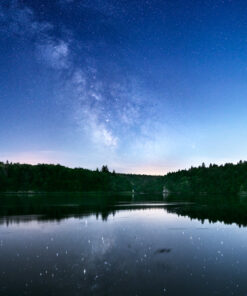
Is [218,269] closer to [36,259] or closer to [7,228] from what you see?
[36,259]

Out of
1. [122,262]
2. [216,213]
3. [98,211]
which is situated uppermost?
[122,262]

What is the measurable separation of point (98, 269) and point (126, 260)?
3.32 metres

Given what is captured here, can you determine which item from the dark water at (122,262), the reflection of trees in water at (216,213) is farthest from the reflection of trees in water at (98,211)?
the dark water at (122,262)

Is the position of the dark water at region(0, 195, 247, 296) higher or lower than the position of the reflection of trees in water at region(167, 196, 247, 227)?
higher

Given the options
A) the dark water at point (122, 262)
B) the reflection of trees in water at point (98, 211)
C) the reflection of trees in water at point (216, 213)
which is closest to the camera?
the dark water at point (122, 262)

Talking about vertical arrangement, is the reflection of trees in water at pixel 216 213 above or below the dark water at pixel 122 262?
below

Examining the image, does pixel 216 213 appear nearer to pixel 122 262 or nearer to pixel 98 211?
pixel 98 211

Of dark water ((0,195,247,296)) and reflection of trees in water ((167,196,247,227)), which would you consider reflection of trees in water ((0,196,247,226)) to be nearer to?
reflection of trees in water ((167,196,247,227))

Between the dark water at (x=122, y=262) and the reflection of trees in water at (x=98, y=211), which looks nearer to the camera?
the dark water at (x=122, y=262)

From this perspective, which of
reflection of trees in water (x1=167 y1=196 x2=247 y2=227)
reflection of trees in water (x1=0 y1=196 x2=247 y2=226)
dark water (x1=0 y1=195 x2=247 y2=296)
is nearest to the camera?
dark water (x1=0 y1=195 x2=247 y2=296)

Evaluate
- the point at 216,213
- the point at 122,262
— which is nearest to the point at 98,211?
the point at 216,213

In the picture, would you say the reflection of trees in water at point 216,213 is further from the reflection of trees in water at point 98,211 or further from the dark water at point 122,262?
the dark water at point 122,262

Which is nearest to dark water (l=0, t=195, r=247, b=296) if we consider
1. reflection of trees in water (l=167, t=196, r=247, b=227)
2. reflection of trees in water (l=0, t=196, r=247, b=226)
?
reflection of trees in water (l=167, t=196, r=247, b=227)

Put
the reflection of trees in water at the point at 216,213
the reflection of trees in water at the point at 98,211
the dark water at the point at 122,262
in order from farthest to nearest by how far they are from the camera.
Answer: the reflection of trees in water at the point at 98,211
the reflection of trees in water at the point at 216,213
the dark water at the point at 122,262
